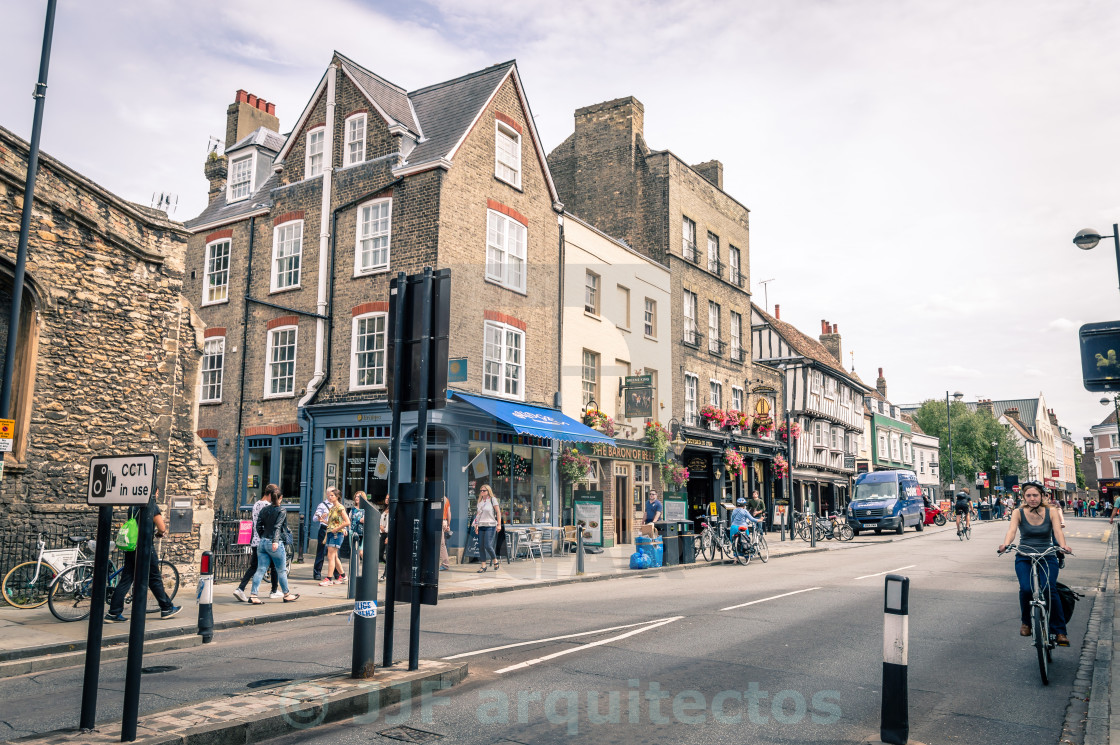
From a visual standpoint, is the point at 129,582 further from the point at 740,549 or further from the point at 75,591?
the point at 740,549

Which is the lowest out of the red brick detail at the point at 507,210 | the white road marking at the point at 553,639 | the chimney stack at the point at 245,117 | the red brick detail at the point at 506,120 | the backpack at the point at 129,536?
the white road marking at the point at 553,639

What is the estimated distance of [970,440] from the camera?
71.1 m

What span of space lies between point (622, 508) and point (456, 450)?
8.43 meters

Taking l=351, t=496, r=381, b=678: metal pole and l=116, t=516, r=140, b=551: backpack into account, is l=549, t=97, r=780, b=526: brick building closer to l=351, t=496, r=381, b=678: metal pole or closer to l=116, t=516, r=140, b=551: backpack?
l=116, t=516, r=140, b=551: backpack

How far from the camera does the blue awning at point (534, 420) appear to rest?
18.8 meters

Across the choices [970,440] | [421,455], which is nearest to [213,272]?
[421,455]

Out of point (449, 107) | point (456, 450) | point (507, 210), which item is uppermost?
point (449, 107)

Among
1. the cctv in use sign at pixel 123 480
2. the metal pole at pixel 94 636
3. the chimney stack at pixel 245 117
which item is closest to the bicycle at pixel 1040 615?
the cctv in use sign at pixel 123 480

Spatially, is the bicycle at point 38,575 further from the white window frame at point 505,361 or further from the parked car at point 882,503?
the parked car at point 882,503

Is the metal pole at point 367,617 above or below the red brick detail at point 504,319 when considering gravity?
below

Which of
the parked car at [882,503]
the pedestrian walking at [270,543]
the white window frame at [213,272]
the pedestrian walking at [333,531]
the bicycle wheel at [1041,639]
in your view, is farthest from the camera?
the parked car at [882,503]

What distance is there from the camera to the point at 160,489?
1415cm

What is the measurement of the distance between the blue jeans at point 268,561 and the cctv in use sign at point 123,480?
7.47 meters

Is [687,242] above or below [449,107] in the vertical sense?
below
